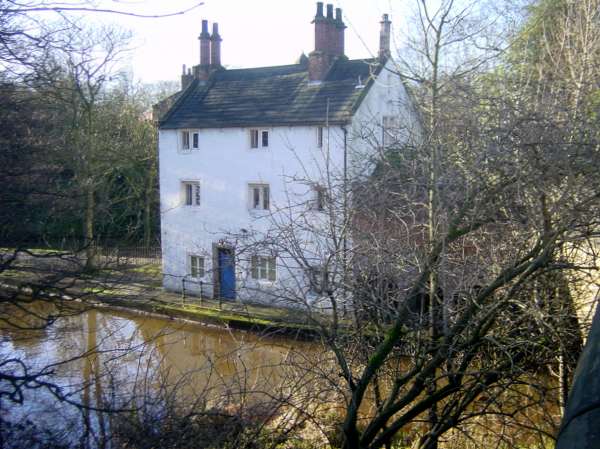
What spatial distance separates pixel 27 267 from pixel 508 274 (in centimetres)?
541

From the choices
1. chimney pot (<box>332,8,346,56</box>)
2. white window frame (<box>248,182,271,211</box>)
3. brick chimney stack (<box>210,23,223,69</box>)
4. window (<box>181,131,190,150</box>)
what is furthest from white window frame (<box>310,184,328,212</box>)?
brick chimney stack (<box>210,23,223,69</box>)

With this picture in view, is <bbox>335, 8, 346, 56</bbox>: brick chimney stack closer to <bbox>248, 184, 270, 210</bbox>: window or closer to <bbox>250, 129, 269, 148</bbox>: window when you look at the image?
<bbox>250, 129, 269, 148</bbox>: window

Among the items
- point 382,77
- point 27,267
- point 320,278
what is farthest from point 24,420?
point 382,77

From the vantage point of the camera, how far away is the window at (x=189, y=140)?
23312 millimetres

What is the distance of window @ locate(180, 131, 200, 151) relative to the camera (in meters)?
23.3

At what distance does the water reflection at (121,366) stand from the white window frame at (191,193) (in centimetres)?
488

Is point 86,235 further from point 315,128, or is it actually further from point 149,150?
point 149,150

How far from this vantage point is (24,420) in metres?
6.55

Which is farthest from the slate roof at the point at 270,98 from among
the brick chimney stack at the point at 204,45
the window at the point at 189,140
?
the brick chimney stack at the point at 204,45

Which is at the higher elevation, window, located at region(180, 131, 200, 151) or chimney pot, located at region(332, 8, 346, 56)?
chimney pot, located at region(332, 8, 346, 56)

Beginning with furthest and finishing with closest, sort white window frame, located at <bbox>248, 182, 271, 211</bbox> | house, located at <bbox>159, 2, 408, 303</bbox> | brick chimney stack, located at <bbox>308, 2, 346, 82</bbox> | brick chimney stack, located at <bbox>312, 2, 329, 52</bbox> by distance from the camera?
white window frame, located at <bbox>248, 182, 271, 211</bbox> → brick chimney stack, located at <bbox>308, 2, 346, 82</bbox> → brick chimney stack, located at <bbox>312, 2, 329, 52</bbox> → house, located at <bbox>159, 2, 408, 303</bbox>

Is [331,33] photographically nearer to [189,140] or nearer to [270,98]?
[270,98]

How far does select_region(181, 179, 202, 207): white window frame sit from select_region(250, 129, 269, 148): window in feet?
9.71

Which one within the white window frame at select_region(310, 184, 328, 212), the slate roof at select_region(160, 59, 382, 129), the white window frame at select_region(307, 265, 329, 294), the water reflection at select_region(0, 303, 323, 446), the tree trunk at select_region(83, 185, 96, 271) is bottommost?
the water reflection at select_region(0, 303, 323, 446)
